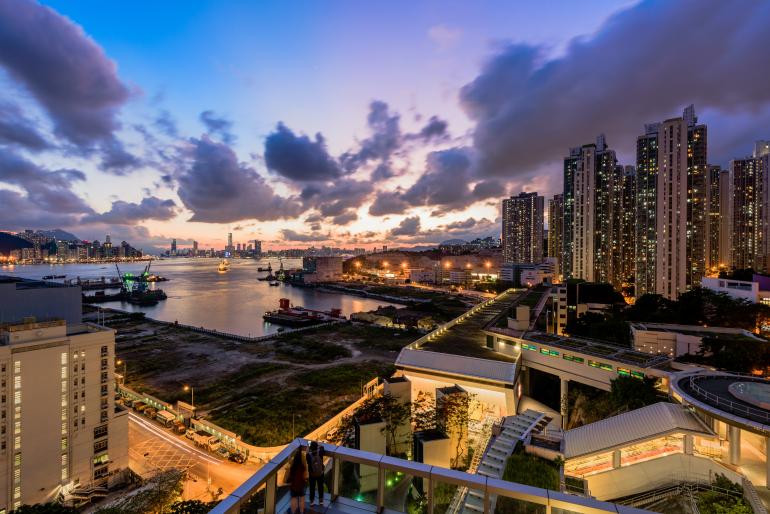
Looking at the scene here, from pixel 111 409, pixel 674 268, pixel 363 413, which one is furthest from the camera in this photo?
pixel 674 268

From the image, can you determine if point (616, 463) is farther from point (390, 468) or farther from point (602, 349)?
point (390, 468)

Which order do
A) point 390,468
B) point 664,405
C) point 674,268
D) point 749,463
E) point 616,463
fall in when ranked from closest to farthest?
1. point 390,468
2. point 749,463
3. point 616,463
4. point 664,405
5. point 674,268

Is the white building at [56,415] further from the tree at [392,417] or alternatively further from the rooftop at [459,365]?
the rooftop at [459,365]

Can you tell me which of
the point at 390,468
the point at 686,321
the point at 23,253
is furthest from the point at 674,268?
the point at 23,253

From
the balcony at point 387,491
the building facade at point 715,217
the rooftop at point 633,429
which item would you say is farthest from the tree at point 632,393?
the building facade at point 715,217

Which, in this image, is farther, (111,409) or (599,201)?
(599,201)

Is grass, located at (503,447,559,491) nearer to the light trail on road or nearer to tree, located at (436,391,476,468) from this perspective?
tree, located at (436,391,476,468)
